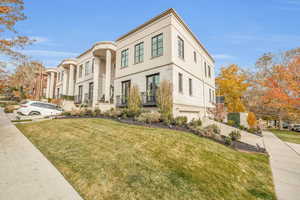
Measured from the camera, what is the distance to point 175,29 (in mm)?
11609

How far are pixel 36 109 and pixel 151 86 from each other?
440 inches

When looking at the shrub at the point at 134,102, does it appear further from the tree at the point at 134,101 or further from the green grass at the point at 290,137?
the green grass at the point at 290,137

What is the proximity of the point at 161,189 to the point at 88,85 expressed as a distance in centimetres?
1976

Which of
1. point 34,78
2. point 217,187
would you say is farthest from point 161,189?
point 34,78

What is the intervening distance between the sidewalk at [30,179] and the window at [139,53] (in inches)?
437

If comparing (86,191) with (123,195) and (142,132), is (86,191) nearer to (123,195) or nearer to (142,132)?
(123,195)

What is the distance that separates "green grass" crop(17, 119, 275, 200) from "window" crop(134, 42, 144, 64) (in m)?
9.53

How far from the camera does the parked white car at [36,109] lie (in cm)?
1228

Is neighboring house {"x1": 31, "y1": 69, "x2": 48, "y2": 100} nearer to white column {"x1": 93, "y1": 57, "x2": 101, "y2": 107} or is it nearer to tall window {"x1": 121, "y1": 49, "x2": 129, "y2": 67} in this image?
white column {"x1": 93, "y1": 57, "x2": 101, "y2": 107}

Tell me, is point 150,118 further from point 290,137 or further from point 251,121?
point 290,137

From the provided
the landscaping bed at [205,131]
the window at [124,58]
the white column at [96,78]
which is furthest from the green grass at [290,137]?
the white column at [96,78]

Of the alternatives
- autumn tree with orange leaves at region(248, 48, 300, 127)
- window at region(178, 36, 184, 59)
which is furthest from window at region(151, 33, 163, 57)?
autumn tree with orange leaves at region(248, 48, 300, 127)

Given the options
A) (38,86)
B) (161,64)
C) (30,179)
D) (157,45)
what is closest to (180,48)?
(157,45)

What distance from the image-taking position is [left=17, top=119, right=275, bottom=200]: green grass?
8.84 feet
